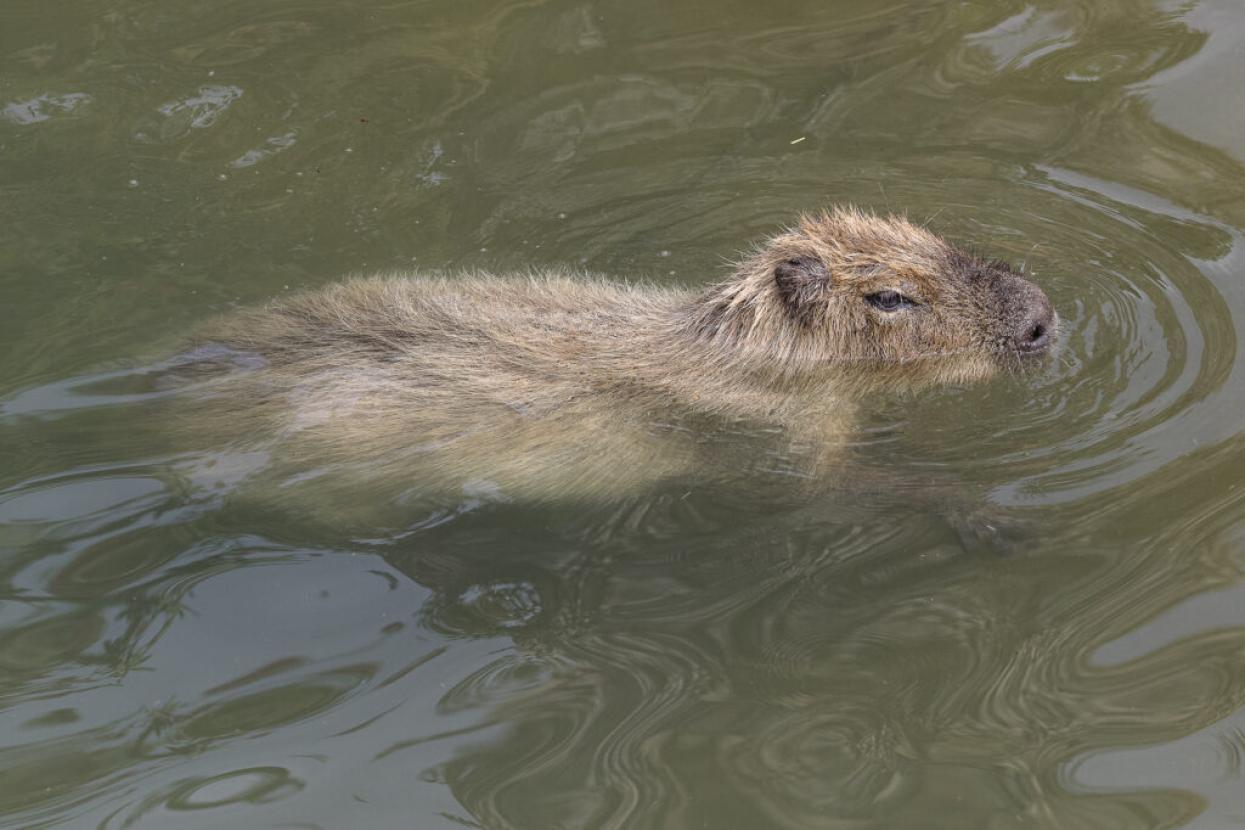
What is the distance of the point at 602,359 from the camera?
470 cm

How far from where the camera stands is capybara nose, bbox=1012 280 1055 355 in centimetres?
456

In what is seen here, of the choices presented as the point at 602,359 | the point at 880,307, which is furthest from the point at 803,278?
the point at 602,359

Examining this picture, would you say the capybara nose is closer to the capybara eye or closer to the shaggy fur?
the shaggy fur

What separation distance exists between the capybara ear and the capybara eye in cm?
18

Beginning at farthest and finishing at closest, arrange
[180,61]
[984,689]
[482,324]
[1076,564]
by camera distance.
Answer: [180,61] → [482,324] → [1076,564] → [984,689]

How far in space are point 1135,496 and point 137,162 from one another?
14.9ft

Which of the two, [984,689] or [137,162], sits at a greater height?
[137,162]

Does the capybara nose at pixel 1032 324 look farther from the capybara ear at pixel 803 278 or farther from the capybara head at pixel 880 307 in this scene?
the capybara ear at pixel 803 278

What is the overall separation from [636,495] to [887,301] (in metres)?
1.16

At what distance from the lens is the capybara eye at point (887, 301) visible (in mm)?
4707

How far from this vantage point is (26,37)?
665 centimetres

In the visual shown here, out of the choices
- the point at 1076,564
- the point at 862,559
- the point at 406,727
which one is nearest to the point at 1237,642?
the point at 1076,564

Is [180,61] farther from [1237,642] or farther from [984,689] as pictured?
[1237,642]

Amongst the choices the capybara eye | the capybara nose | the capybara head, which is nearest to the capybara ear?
the capybara head
